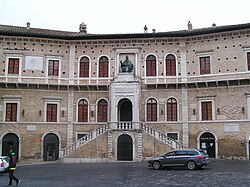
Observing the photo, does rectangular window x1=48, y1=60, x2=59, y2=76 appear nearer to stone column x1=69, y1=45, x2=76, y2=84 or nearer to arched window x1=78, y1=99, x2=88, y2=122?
stone column x1=69, y1=45, x2=76, y2=84

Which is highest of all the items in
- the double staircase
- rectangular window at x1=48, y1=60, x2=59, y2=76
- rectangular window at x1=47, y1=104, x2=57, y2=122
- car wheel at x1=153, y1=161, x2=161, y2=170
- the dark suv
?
rectangular window at x1=48, y1=60, x2=59, y2=76

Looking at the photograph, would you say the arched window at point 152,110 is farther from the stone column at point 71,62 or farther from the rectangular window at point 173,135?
the stone column at point 71,62

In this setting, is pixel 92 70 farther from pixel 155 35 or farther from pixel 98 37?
pixel 155 35

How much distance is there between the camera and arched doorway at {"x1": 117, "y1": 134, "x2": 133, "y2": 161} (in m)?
29.5

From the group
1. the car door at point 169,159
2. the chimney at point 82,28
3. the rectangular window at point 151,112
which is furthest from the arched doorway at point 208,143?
the chimney at point 82,28

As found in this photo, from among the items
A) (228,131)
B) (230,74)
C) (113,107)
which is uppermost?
(230,74)

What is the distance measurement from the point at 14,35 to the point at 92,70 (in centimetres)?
823

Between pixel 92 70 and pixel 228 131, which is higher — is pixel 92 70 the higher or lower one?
the higher one

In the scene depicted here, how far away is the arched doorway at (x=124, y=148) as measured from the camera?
29469mm

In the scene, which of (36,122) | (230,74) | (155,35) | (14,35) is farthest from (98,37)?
(230,74)

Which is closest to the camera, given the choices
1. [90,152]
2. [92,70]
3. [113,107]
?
[90,152]

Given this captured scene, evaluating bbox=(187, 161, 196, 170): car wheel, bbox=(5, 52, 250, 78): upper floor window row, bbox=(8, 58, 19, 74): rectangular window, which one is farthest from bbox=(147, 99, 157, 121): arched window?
bbox=(8, 58, 19, 74): rectangular window

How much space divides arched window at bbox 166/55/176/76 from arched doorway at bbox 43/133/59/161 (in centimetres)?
1261

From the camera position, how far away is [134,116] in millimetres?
30500
